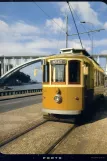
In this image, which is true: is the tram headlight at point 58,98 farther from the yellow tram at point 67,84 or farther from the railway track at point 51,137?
the railway track at point 51,137

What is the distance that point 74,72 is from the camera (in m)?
13.2

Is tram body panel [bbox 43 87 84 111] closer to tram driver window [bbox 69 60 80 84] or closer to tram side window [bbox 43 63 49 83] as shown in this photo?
tram driver window [bbox 69 60 80 84]

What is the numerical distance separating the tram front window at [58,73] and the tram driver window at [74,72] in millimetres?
323

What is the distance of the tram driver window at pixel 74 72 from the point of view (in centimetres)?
1318

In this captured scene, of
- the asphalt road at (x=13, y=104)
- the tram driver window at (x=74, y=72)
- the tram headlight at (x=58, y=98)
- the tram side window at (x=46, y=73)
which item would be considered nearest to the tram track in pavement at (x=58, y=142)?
the tram headlight at (x=58, y=98)

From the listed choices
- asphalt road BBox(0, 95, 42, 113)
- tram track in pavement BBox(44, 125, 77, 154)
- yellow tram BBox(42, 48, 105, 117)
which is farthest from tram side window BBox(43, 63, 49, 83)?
asphalt road BBox(0, 95, 42, 113)

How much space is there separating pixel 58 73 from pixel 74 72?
71cm

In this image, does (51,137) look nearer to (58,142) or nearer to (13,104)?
(58,142)

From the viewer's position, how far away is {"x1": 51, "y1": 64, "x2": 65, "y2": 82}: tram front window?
13219 millimetres

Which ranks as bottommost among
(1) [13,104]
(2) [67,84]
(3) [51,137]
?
(1) [13,104]

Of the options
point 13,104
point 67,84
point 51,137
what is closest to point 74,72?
point 67,84

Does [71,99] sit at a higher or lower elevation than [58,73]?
lower

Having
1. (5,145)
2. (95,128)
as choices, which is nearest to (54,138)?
(5,145)

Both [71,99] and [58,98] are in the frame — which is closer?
[71,99]
